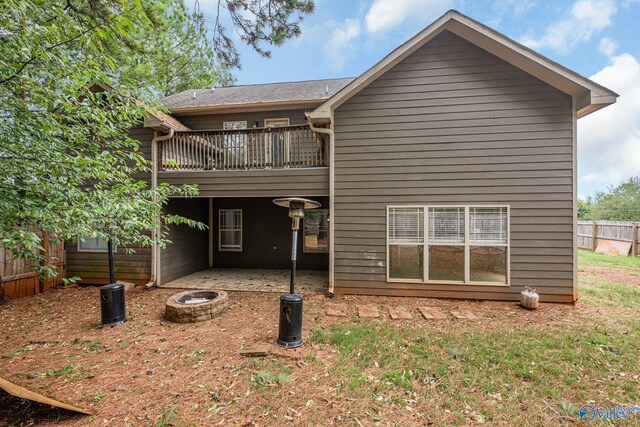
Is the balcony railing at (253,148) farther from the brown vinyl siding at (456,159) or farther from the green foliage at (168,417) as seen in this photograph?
the green foliage at (168,417)

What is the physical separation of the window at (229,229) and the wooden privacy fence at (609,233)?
1546 cm

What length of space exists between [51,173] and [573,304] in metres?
9.07

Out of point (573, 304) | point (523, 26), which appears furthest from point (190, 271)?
point (523, 26)

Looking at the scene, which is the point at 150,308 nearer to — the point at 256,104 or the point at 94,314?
the point at 94,314

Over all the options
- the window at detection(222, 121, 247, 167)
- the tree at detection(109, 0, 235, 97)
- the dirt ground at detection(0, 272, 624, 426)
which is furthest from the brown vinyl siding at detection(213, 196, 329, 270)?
the tree at detection(109, 0, 235, 97)

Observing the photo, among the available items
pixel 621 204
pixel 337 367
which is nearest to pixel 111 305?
pixel 337 367

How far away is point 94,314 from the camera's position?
5.05 meters

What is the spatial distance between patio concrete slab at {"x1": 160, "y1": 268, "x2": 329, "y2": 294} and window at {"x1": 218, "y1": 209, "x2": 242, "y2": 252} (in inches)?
33.0

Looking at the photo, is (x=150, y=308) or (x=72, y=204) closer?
(x=72, y=204)

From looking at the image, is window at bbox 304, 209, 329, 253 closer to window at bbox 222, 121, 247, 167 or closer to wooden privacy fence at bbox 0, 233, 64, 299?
window at bbox 222, 121, 247, 167

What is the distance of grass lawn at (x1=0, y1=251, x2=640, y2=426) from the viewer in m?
2.54

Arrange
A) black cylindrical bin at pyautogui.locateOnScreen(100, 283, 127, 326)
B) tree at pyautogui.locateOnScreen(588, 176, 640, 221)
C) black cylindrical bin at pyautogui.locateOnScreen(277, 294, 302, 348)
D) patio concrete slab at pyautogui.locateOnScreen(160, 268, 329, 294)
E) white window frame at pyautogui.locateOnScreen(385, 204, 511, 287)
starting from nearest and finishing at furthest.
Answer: black cylindrical bin at pyautogui.locateOnScreen(277, 294, 302, 348) → black cylindrical bin at pyautogui.locateOnScreen(100, 283, 127, 326) → white window frame at pyautogui.locateOnScreen(385, 204, 511, 287) → patio concrete slab at pyautogui.locateOnScreen(160, 268, 329, 294) → tree at pyautogui.locateOnScreen(588, 176, 640, 221)

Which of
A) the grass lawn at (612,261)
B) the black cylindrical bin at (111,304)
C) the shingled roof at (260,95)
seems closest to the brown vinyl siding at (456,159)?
the shingled roof at (260,95)

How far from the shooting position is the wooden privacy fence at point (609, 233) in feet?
34.7
